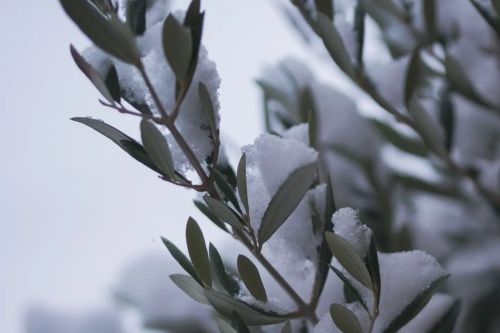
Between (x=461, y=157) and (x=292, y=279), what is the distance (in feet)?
1.11

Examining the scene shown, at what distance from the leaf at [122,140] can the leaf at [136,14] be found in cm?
6

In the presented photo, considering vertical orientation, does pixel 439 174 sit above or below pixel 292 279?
below

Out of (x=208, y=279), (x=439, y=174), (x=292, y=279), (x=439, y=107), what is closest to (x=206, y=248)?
(x=208, y=279)

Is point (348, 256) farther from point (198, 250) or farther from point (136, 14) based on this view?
point (136, 14)

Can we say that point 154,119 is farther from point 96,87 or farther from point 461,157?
point 461,157

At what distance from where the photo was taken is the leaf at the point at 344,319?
36cm

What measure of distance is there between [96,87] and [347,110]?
1.70 ft

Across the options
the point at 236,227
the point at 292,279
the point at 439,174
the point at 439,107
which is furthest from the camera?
the point at 439,174

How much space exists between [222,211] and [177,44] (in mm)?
98

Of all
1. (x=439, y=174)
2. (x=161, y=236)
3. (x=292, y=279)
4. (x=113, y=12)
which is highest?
(x=113, y=12)

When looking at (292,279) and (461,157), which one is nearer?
(292,279)

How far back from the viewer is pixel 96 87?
38cm

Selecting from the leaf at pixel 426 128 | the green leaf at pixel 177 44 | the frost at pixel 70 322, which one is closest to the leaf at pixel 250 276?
the green leaf at pixel 177 44

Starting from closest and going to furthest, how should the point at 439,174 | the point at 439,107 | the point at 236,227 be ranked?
1. the point at 236,227
2. the point at 439,107
3. the point at 439,174
